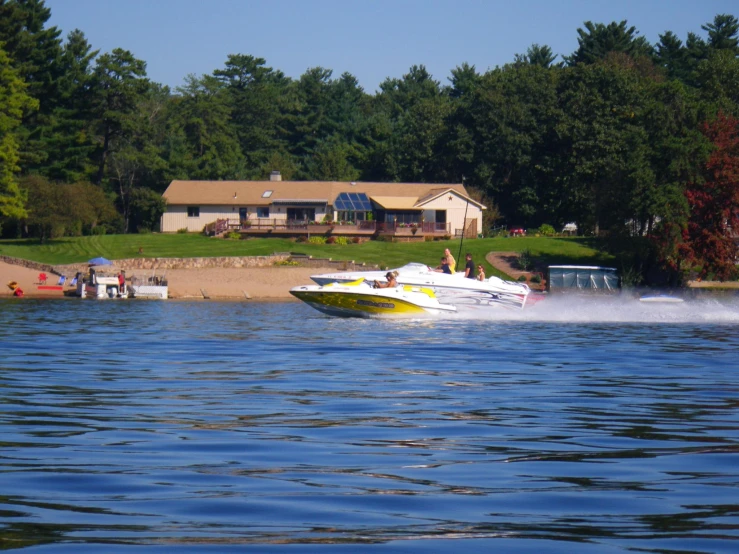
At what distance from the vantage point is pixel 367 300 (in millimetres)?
31547

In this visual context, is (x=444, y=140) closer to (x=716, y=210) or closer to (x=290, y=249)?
(x=290, y=249)

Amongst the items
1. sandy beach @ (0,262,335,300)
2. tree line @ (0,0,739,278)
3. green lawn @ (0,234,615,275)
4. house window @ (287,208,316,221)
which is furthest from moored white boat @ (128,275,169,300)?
house window @ (287,208,316,221)

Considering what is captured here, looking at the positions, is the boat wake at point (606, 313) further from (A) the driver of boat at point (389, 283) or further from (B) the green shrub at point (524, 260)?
(B) the green shrub at point (524, 260)

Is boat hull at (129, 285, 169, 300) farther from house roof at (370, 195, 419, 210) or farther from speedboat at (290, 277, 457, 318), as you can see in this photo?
house roof at (370, 195, 419, 210)

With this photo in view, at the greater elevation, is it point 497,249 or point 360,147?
point 360,147

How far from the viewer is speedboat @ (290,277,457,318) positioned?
31.5 meters

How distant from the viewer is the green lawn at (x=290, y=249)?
63.7m

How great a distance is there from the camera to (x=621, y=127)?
76562mm

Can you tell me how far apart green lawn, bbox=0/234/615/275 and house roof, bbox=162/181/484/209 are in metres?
7.11

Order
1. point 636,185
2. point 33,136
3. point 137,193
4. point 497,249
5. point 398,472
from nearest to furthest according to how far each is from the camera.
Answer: point 398,472 < point 636,185 < point 497,249 < point 33,136 < point 137,193

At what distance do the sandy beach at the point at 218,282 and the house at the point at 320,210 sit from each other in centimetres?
1803

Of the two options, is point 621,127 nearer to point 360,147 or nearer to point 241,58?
point 360,147

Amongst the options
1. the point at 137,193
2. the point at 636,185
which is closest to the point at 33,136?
the point at 137,193

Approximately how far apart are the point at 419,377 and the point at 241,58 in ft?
376
